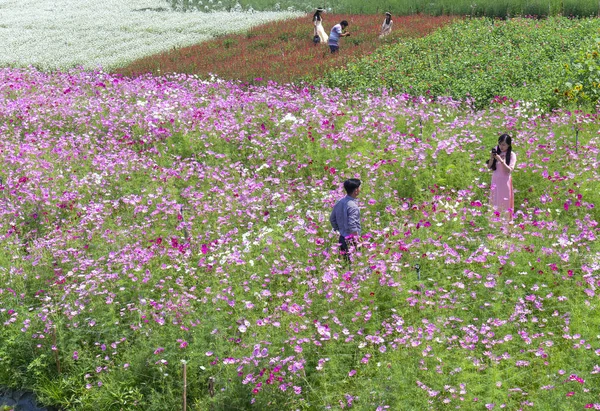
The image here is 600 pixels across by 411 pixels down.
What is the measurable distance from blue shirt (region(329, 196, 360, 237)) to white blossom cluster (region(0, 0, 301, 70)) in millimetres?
16439

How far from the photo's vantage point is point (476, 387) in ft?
19.6

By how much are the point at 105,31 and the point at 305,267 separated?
25.6 m

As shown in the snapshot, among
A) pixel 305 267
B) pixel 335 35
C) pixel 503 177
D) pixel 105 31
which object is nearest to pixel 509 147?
pixel 503 177

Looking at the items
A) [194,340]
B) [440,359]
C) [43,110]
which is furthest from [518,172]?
[43,110]

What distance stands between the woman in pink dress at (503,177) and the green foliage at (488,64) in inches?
149

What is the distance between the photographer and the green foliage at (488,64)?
1377 cm

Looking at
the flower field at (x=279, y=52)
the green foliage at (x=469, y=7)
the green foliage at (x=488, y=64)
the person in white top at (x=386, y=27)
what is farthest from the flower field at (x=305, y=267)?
the green foliage at (x=469, y=7)

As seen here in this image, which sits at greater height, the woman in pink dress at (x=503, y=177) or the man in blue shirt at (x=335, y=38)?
the man in blue shirt at (x=335, y=38)

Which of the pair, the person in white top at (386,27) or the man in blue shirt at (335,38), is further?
the person in white top at (386,27)

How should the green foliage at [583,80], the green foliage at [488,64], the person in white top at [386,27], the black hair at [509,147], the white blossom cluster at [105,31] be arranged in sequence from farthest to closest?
the white blossom cluster at [105,31]
the person in white top at [386,27]
the green foliage at [488,64]
the green foliage at [583,80]
the black hair at [509,147]

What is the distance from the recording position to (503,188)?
938 cm

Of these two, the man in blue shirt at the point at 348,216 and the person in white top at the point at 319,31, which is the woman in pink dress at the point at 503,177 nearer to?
the man in blue shirt at the point at 348,216

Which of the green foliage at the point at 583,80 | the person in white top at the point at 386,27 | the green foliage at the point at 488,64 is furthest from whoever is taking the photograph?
the person in white top at the point at 386,27

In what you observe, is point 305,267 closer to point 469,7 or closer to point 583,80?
point 583,80
